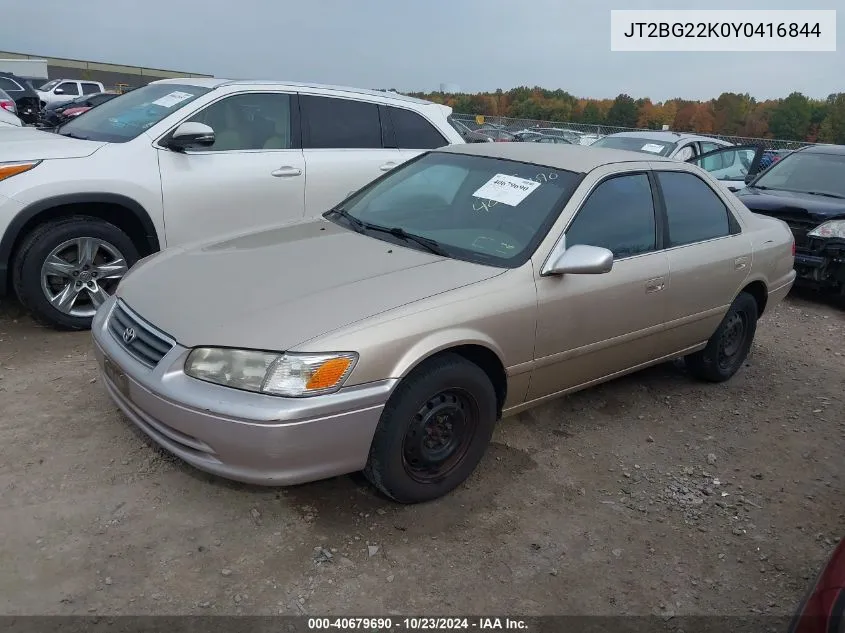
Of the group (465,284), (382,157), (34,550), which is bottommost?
(34,550)

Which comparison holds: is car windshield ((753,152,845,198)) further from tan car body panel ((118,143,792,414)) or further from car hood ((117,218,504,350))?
car hood ((117,218,504,350))

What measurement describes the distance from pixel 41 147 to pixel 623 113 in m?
34.7

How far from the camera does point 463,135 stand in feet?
22.2

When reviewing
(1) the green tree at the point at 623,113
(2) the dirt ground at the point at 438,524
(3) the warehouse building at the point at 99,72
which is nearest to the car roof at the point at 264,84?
(2) the dirt ground at the point at 438,524

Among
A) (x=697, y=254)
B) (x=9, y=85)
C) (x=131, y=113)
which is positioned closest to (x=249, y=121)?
(x=131, y=113)

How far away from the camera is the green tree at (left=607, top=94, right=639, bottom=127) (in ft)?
114

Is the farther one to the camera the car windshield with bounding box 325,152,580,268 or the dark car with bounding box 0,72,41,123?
the dark car with bounding box 0,72,41,123

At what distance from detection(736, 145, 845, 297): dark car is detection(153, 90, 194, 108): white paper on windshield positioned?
18.4 feet

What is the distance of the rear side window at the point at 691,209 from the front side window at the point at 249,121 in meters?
2.90

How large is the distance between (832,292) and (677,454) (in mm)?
4586

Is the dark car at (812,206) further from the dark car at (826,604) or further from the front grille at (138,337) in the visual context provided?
the front grille at (138,337)

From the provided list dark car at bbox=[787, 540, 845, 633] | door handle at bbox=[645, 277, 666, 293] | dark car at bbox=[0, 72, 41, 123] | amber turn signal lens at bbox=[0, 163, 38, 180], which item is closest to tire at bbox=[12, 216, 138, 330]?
amber turn signal lens at bbox=[0, 163, 38, 180]

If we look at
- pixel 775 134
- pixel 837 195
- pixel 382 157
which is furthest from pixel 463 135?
pixel 775 134

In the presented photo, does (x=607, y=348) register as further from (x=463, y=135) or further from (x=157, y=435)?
(x=463, y=135)
